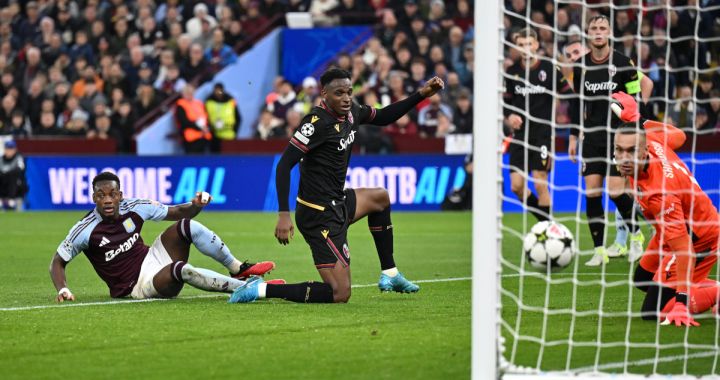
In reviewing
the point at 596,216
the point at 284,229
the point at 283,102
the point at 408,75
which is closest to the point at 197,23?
the point at 283,102

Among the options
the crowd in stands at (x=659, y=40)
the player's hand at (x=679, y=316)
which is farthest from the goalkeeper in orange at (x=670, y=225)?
the crowd in stands at (x=659, y=40)

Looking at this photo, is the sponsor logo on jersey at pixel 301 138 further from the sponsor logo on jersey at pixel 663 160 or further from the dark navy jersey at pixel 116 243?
the sponsor logo on jersey at pixel 663 160

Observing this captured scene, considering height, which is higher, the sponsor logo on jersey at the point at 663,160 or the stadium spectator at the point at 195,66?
the sponsor logo on jersey at the point at 663,160

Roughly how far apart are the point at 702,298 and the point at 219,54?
18472 mm

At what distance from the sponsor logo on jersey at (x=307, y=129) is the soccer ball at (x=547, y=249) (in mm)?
1864

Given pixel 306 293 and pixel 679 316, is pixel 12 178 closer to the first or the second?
pixel 306 293

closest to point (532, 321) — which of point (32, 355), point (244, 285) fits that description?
point (244, 285)

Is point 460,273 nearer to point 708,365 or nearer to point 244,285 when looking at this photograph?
point 244,285

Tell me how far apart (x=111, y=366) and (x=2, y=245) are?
895 cm

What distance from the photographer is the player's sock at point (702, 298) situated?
7285mm

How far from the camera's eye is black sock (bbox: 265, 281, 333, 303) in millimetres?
8258

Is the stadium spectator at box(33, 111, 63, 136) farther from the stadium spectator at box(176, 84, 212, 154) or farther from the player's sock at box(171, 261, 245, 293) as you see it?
the player's sock at box(171, 261, 245, 293)

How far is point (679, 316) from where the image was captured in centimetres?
700

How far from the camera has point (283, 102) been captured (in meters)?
22.5
